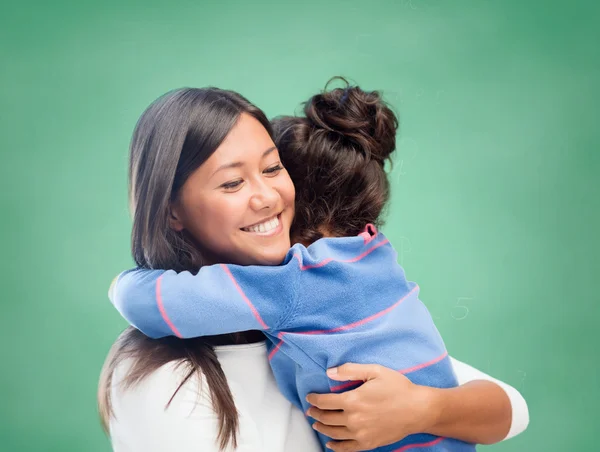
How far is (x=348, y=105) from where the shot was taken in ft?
5.11

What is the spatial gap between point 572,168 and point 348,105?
116cm

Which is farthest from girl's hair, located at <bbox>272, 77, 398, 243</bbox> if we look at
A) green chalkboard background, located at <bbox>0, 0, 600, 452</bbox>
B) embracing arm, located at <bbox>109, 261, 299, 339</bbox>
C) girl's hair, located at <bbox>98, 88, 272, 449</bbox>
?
green chalkboard background, located at <bbox>0, 0, 600, 452</bbox>

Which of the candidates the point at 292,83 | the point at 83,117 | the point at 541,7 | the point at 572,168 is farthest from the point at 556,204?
the point at 83,117

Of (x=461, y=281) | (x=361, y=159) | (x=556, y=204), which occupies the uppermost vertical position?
(x=361, y=159)

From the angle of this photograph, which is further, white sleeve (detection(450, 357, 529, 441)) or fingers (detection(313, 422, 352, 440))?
white sleeve (detection(450, 357, 529, 441))

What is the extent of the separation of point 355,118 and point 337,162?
0.12 m

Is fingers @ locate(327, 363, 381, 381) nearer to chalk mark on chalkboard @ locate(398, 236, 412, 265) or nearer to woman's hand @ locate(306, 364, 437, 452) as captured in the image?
woman's hand @ locate(306, 364, 437, 452)

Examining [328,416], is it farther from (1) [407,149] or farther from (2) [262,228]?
(1) [407,149]

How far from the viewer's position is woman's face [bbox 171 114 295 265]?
1.27 m

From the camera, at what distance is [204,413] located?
1164mm

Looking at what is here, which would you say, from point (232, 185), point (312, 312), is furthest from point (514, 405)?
point (232, 185)

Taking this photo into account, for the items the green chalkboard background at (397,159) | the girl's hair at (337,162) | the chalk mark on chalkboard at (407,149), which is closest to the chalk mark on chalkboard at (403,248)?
the green chalkboard background at (397,159)

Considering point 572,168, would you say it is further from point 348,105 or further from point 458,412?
point 458,412

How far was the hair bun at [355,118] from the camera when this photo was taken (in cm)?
154
